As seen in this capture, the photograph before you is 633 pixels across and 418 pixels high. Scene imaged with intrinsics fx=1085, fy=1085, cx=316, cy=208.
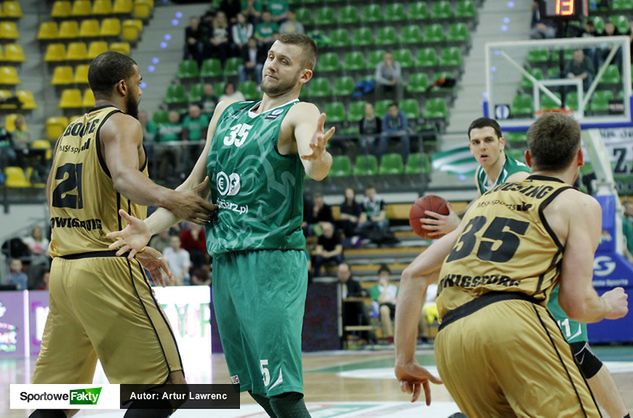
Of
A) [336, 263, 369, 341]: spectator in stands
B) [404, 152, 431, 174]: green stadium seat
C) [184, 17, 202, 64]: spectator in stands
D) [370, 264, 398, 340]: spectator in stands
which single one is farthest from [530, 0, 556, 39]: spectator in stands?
[184, 17, 202, 64]: spectator in stands

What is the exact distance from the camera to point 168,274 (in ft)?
17.4

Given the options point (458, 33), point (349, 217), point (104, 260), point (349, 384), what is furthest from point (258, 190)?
point (458, 33)

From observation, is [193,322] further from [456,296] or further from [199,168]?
[456,296]

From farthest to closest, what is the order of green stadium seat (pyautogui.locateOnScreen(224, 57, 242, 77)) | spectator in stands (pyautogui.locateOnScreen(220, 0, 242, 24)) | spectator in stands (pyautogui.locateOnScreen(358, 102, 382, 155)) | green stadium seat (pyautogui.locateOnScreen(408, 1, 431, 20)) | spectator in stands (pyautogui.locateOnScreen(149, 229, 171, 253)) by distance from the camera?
spectator in stands (pyautogui.locateOnScreen(220, 0, 242, 24))
green stadium seat (pyautogui.locateOnScreen(408, 1, 431, 20))
green stadium seat (pyautogui.locateOnScreen(224, 57, 242, 77))
spectator in stands (pyautogui.locateOnScreen(358, 102, 382, 155))
spectator in stands (pyautogui.locateOnScreen(149, 229, 171, 253))

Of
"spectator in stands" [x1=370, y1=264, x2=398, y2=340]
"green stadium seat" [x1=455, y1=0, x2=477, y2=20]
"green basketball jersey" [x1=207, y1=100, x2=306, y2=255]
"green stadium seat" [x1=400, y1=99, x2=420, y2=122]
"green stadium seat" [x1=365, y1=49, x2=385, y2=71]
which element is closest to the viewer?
"green basketball jersey" [x1=207, y1=100, x2=306, y2=255]

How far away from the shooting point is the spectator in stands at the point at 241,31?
21875mm

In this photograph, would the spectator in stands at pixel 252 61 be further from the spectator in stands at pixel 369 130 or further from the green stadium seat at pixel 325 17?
the spectator in stands at pixel 369 130

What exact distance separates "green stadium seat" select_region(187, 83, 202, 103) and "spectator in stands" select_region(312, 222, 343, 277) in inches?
223

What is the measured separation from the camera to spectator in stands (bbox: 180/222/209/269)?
55.8 feet

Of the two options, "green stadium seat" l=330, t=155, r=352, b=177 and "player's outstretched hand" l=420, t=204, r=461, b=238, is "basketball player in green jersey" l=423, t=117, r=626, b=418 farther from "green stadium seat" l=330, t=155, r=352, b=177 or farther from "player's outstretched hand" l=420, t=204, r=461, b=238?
"green stadium seat" l=330, t=155, r=352, b=177

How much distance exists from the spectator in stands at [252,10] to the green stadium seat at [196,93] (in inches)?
67.9

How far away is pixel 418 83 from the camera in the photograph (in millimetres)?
20812

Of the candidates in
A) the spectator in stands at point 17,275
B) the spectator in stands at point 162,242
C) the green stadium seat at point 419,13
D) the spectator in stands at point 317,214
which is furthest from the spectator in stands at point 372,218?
the green stadium seat at point 419,13

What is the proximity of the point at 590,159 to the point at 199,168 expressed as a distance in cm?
1024
